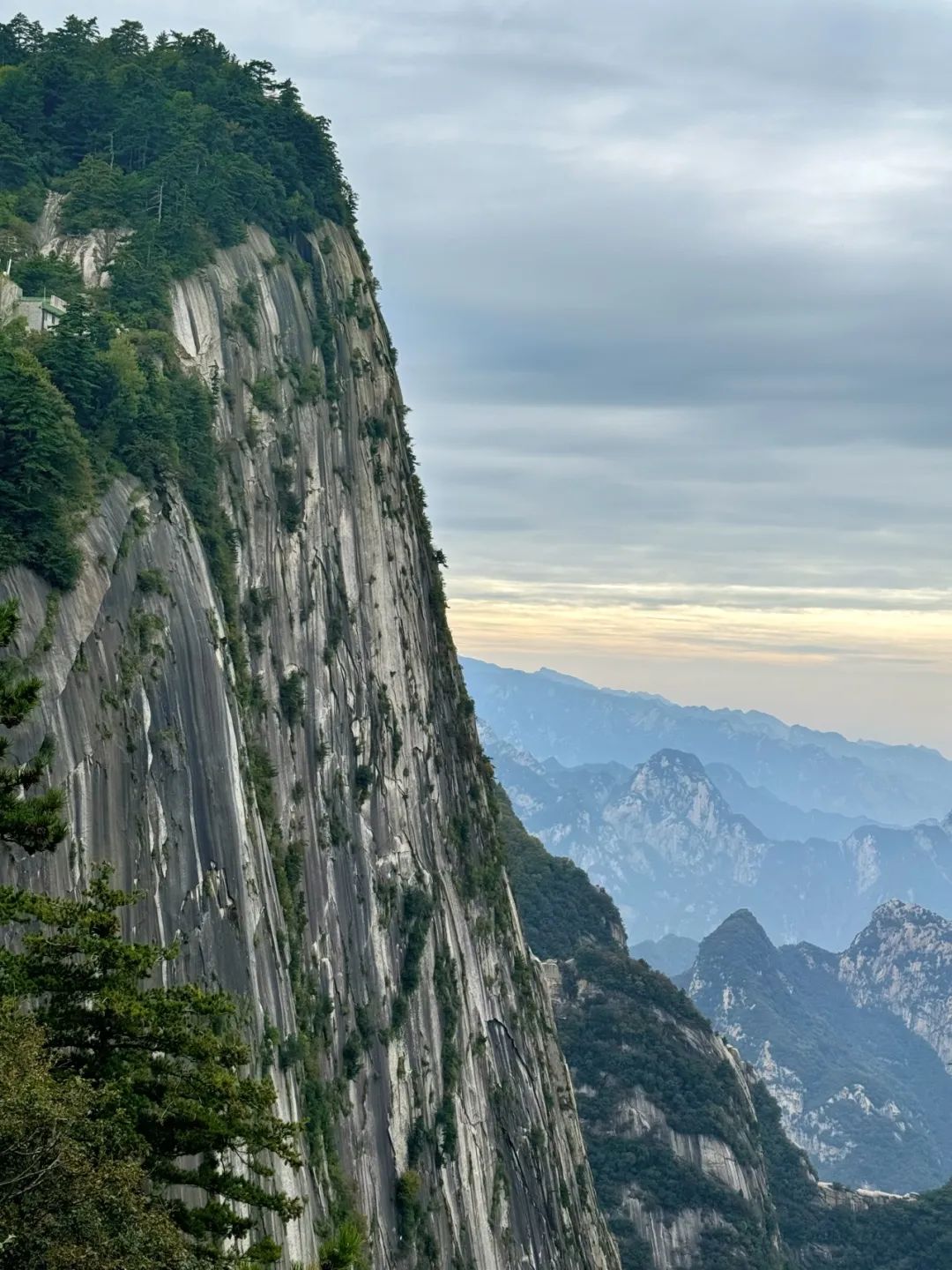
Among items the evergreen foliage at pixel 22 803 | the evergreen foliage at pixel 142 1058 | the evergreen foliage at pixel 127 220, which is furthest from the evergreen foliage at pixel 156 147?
the evergreen foliage at pixel 142 1058

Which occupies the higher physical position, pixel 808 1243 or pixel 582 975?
pixel 582 975

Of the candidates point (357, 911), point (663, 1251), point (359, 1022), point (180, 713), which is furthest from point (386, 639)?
point (663, 1251)

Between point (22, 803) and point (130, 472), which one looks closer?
point (22, 803)

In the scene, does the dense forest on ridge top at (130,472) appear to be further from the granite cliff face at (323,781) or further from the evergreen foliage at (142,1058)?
the granite cliff face at (323,781)

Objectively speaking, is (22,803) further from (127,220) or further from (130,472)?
(127,220)

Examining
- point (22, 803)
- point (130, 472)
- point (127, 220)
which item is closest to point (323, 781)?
point (130, 472)

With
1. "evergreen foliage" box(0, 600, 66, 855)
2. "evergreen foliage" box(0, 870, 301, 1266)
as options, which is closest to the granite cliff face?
"evergreen foliage" box(0, 600, 66, 855)

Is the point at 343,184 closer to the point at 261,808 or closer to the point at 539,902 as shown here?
the point at 261,808

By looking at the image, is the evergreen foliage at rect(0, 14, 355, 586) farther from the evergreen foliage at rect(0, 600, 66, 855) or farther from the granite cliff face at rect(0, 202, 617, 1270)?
the evergreen foliage at rect(0, 600, 66, 855)
